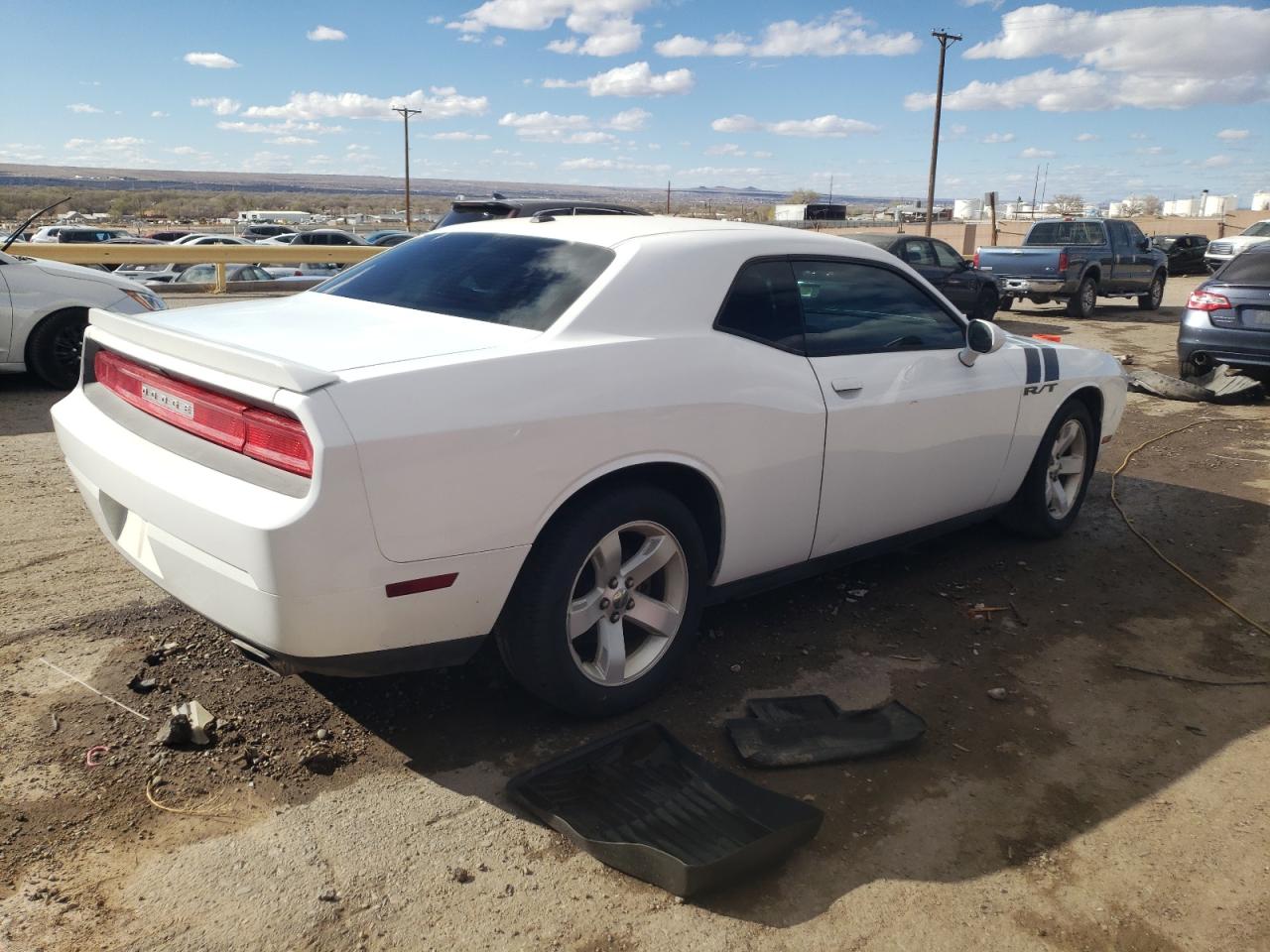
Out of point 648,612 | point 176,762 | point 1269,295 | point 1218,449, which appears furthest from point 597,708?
point 1269,295

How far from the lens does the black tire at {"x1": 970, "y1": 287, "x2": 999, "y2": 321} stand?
16.0 meters

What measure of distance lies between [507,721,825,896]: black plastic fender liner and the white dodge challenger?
9.9 inches

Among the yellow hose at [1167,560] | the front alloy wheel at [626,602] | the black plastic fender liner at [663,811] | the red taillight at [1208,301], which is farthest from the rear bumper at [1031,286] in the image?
the black plastic fender liner at [663,811]

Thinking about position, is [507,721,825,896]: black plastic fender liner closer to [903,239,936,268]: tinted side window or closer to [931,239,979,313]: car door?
[903,239,936,268]: tinted side window

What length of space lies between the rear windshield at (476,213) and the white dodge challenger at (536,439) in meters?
5.91

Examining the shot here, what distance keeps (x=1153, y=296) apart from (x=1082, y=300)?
308cm

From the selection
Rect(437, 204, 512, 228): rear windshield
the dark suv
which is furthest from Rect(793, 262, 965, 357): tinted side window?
Rect(437, 204, 512, 228): rear windshield

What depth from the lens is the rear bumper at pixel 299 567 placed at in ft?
8.45

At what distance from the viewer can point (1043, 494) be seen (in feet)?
17.2

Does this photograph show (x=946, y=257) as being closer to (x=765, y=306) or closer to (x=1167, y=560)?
(x=1167, y=560)

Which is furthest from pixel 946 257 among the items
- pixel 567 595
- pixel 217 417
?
pixel 217 417

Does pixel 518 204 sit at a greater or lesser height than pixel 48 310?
greater

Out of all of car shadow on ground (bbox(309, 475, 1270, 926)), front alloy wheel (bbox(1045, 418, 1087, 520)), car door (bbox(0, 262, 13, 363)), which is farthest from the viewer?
car door (bbox(0, 262, 13, 363))

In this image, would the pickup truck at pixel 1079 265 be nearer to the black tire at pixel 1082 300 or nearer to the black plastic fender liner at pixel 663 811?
the black tire at pixel 1082 300
